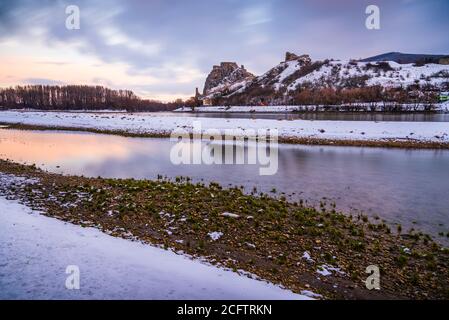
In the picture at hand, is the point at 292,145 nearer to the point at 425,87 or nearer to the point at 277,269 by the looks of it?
the point at 277,269

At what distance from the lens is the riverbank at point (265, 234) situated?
282 inches

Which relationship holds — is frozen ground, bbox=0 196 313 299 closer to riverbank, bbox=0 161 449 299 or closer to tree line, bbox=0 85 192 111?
riverbank, bbox=0 161 449 299

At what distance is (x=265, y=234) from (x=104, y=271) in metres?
4.75

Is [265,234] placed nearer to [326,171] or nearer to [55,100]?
[326,171]

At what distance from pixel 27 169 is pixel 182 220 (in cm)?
1322

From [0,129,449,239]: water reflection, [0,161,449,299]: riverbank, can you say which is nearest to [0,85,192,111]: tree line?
[0,129,449,239]: water reflection

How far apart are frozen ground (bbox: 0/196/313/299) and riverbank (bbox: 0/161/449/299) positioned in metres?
0.75

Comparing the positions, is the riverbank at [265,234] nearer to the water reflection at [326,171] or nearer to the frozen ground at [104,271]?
the frozen ground at [104,271]

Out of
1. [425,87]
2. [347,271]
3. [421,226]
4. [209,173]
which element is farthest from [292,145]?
[425,87]

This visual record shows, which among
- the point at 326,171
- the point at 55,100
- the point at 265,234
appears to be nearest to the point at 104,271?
the point at 265,234

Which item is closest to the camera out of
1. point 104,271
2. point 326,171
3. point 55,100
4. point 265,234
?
point 104,271

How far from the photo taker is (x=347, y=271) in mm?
7453

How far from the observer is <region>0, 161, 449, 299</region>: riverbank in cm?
715

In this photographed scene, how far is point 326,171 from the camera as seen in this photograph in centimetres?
1991
